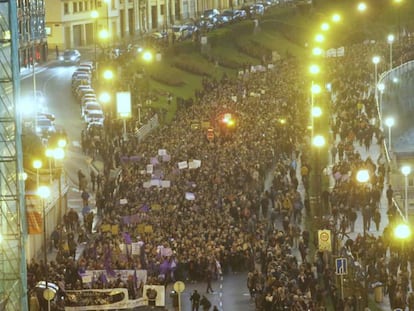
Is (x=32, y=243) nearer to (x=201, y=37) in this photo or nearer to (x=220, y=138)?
(x=220, y=138)

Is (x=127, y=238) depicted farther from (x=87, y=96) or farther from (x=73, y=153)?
(x=87, y=96)

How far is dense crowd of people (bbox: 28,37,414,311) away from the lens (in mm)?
41219

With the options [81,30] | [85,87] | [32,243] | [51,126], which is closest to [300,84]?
[85,87]

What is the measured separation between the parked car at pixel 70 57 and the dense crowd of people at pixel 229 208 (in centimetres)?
2324

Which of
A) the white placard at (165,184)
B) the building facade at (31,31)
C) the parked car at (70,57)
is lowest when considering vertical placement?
the white placard at (165,184)

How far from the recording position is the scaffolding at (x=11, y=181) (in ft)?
120

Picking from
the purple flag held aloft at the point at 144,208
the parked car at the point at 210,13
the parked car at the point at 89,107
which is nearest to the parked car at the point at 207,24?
the parked car at the point at 210,13

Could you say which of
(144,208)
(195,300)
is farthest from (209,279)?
(144,208)

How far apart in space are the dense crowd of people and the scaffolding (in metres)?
2.86

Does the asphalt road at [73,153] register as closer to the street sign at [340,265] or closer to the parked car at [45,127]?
the parked car at [45,127]

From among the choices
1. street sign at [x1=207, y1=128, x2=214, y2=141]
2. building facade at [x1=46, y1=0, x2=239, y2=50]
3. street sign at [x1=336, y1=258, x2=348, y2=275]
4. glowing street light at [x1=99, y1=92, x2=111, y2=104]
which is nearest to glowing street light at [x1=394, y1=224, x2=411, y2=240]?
street sign at [x1=336, y1=258, x2=348, y2=275]

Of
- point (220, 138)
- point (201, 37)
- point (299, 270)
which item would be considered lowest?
point (299, 270)

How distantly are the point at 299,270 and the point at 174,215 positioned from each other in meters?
6.14

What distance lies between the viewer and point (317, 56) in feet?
210
